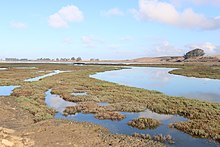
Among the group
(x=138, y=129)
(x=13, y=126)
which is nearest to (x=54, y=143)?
(x=13, y=126)

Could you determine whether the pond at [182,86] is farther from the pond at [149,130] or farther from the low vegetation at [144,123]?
the low vegetation at [144,123]

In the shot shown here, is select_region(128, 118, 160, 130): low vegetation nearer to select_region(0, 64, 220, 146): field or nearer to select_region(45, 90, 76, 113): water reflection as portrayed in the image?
select_region(0, 64, 220, 146): field

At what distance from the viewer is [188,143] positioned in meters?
15.1

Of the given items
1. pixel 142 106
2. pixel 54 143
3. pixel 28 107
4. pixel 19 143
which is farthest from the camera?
pixel 142 106

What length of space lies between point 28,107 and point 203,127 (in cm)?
1538

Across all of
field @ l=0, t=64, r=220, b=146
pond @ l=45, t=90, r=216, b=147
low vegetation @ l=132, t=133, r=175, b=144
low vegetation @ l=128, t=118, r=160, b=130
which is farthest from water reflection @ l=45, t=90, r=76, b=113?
low vegetation @ l=132, t=133, r=175, b=144

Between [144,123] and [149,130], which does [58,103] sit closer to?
[144,123]

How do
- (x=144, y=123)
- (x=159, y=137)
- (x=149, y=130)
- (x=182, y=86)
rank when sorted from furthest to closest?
(x=182, y=86) < (x=144, y=123) < (x=149, y=130) < (x=159, y=137)

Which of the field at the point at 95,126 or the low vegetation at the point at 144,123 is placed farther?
the low vegetation at the point at 144,123

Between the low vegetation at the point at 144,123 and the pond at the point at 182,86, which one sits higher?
the low vegetation at the point at 144,123

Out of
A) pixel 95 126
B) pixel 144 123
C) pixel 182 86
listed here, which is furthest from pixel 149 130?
pixel 182 86

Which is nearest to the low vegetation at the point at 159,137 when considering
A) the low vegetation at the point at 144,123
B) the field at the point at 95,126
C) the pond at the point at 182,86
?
the field at the point at 95,126

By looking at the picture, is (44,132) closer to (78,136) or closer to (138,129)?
(78,136)

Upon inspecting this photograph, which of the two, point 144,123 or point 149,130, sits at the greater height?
point 144,123
